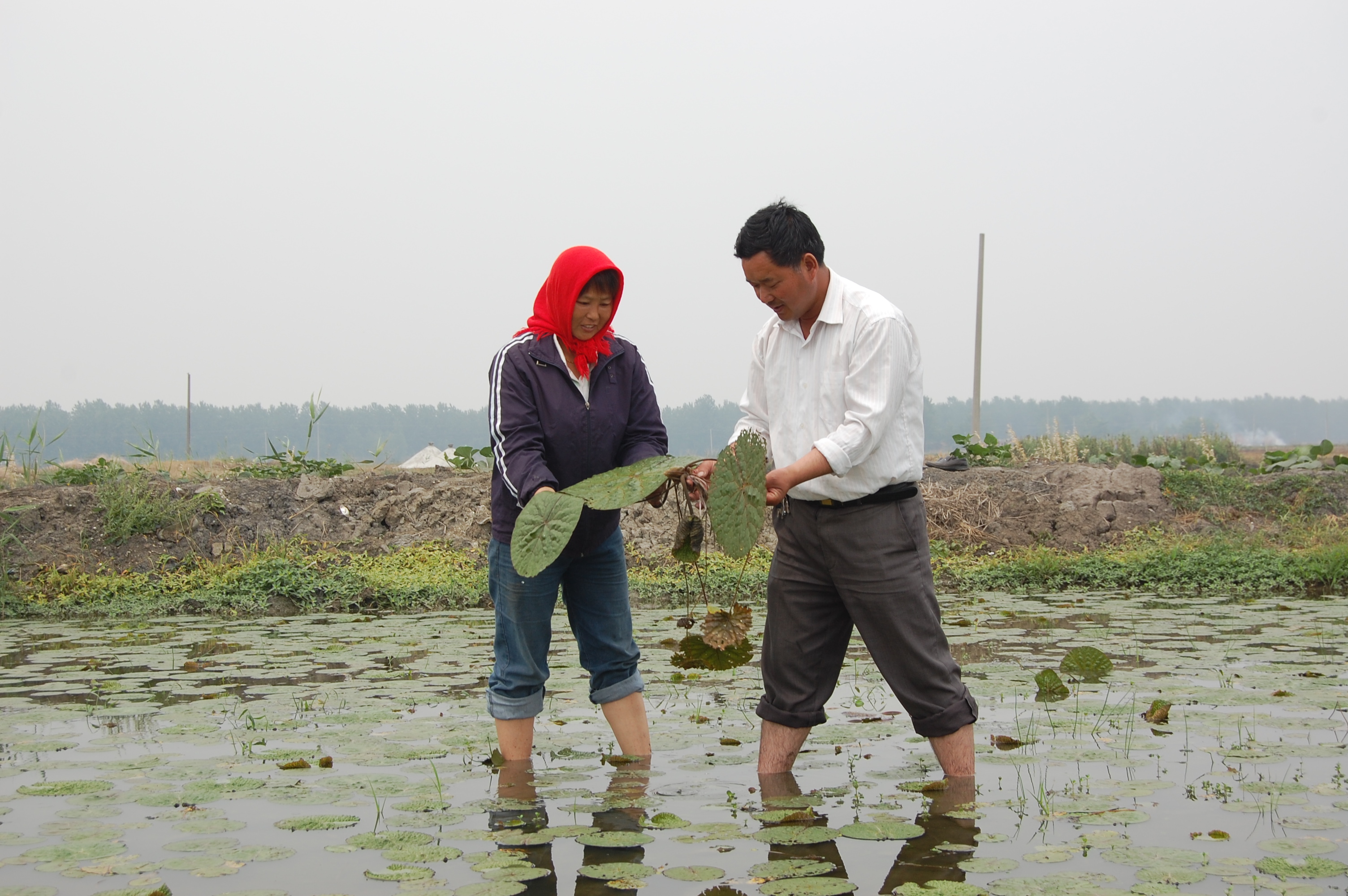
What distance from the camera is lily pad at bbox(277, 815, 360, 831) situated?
2969 mm

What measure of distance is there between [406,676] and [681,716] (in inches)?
64.9

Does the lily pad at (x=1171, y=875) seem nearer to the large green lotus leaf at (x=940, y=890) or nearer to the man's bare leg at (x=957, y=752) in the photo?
the large green lotus leaf at (x=940, y=890)

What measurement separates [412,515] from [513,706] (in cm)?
810

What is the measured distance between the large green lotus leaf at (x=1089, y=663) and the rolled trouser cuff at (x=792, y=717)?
1804 mm

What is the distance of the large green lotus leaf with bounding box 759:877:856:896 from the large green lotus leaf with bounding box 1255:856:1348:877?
0.96m

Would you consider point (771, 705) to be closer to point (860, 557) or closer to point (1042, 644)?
point (860, 557)

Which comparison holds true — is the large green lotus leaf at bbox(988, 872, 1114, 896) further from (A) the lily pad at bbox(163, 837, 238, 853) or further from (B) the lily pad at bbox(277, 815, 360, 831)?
(A) the lily pad at bbox(163, 837, 238, 853)

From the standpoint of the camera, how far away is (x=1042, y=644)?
6.00m

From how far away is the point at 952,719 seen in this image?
3.03 m

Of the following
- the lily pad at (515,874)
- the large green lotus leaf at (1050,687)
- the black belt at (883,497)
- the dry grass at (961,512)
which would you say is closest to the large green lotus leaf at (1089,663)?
the large green lotus leaf at (1050,687)

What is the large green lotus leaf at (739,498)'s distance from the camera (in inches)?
119

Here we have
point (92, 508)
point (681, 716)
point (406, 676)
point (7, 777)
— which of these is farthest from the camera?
point (92, 508)

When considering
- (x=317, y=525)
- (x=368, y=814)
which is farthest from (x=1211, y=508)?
(x=368, y=814)

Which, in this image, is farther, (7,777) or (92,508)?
(92,508)
